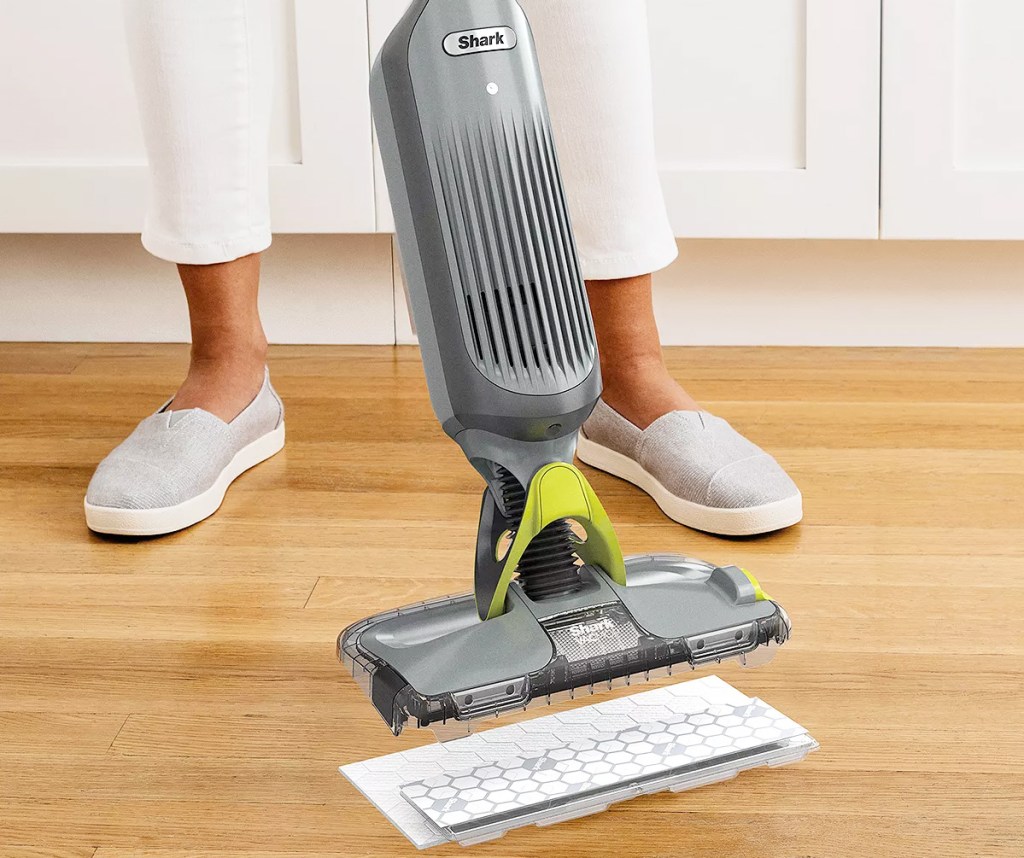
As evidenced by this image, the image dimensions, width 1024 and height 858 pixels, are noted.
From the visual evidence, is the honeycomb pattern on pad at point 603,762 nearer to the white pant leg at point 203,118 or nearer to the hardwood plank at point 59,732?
the hardwood plank at point 59,732

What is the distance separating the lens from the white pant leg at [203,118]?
1163 mm

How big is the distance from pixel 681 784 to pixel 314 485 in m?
0.60

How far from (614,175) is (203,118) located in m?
0.37

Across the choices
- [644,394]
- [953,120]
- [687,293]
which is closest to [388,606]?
[644,394]

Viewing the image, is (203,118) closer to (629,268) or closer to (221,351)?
(221,351)

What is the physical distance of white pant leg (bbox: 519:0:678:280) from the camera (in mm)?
1134

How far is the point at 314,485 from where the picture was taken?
4.01 feet

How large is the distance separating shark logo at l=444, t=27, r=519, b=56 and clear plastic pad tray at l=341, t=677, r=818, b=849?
374 mm

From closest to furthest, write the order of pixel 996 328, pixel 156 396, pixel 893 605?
pixel 893 605, pixel 156 396, pixel 996 328

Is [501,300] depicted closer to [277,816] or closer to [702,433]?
[277,816]

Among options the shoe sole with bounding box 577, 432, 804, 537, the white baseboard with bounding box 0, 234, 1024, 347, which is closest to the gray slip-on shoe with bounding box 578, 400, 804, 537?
the shoe sole with bounding box 577, 432, 804, 537

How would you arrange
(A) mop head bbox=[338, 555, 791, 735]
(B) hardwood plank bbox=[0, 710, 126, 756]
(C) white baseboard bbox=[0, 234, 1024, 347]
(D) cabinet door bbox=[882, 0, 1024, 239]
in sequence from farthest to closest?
(C) white baseboard bbox=[0, 234, 1024, 347] → (D) cabinet door bbox=[882, 0, 1024, 239] → (B) hardwood plank bbox=[0, 710, 126, 756] → (A) mop head bbox=[338, 555, 791, 735]

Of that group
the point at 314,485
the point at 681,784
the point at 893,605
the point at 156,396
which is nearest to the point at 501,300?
the point at 681,784

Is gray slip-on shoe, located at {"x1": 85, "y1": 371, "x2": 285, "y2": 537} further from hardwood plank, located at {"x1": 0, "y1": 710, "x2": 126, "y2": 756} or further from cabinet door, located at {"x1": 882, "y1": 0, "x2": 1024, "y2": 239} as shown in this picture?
cabinet door, located at {"x1": 882, "y1": 0, "x2": 1024, "y2": 239}
